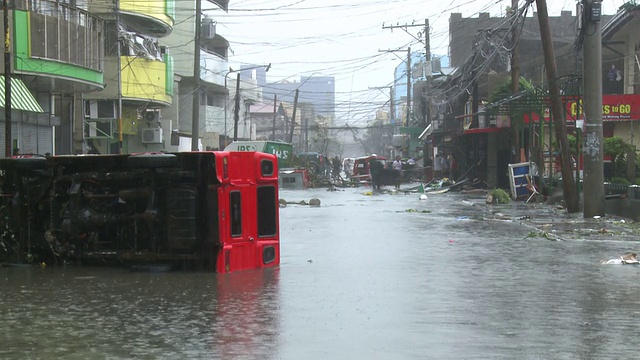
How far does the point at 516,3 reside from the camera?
109 ft

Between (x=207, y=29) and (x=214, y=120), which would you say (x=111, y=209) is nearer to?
(x=207, y=29)

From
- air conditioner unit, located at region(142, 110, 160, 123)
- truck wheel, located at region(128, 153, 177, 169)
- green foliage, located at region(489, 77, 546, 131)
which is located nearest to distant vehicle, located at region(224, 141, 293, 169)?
air conditioner unit, located at region(142, 110, 160, 123)

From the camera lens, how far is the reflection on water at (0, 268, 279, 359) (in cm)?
668

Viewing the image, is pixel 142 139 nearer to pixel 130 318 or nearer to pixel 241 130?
pixel 241 130

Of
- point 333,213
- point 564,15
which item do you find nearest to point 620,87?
point 333,213

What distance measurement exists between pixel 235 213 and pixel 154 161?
121 cm

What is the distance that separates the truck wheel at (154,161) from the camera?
10469 mm

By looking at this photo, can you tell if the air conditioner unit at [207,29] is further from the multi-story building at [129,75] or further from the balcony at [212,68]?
the multi-story building at [129,75]

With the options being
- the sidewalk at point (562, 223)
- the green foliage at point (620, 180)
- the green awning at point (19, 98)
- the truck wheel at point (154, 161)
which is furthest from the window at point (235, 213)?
the green foliage at point (620, 180)

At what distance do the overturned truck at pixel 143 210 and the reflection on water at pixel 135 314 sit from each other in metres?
0.28

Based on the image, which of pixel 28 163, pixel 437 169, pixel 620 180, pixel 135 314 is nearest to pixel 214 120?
pixel 437 169

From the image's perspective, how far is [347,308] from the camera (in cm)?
860

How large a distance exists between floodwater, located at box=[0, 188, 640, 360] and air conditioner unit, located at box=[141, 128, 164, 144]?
96.9ft

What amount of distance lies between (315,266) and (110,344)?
18.7ft
